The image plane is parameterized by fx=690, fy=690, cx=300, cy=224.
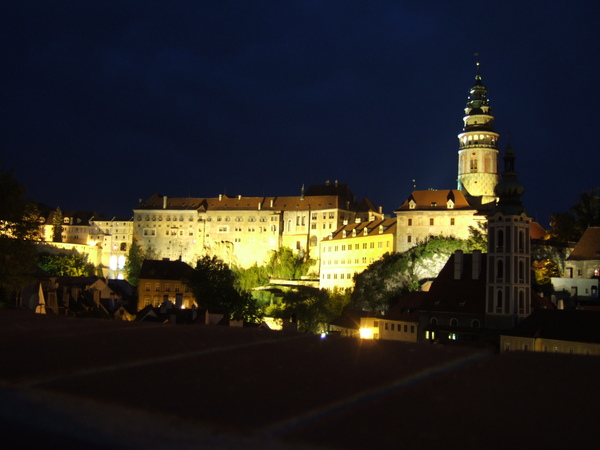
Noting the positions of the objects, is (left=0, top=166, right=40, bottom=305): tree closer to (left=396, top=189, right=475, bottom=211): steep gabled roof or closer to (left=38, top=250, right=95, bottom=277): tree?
(left=396, top=189, right=475, bottom=211): steep gabled roof

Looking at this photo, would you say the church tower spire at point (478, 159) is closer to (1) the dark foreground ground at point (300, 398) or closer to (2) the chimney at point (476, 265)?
(2) the chimney at point (476, 265)

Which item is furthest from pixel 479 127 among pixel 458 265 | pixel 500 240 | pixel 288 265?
pixel 458 265

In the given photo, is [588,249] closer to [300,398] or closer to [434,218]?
[434,218]

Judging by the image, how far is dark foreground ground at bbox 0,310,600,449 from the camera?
8.52ft

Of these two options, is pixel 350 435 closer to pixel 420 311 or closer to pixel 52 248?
pixel 420 311

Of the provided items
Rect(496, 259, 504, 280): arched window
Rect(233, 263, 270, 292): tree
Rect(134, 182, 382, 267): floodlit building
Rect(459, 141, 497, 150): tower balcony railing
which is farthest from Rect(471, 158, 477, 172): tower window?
Rect(496, 259, 504, 280): arched window

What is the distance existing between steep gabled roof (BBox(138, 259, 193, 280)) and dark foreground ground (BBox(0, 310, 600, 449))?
221 feet

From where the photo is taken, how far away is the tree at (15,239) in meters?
17.8

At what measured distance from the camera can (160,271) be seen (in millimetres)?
71375

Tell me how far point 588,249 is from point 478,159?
86.4 feet

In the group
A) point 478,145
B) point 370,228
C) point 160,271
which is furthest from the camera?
point 370,228

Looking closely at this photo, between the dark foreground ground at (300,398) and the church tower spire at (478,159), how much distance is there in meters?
78.2

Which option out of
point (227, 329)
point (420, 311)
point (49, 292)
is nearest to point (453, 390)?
point (227, 329)

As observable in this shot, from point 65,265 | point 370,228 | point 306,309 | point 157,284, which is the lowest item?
point 306,309
